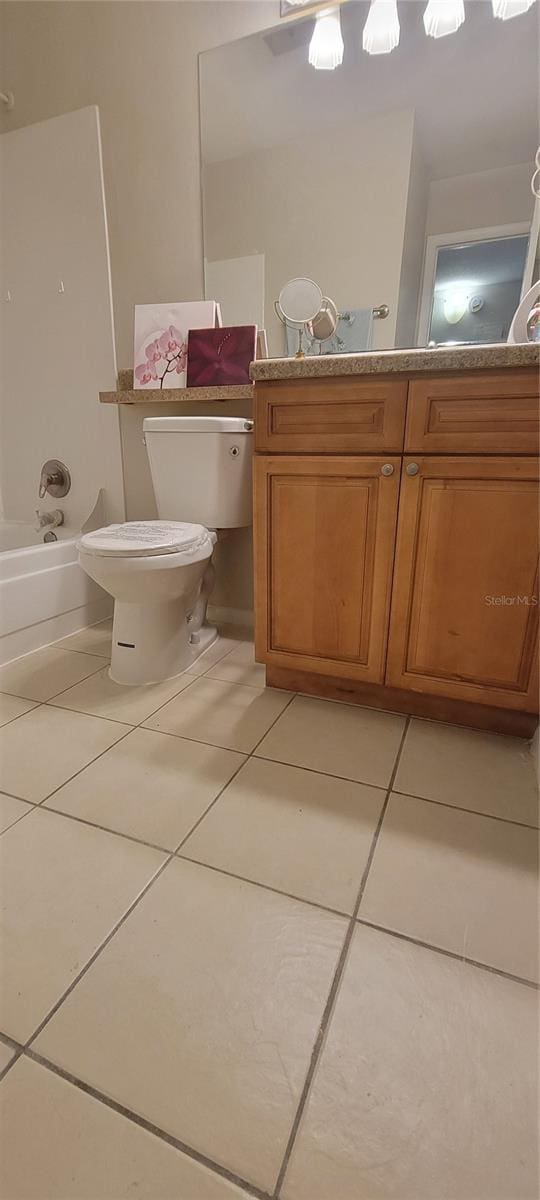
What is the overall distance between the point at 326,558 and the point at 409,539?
199 millimetres

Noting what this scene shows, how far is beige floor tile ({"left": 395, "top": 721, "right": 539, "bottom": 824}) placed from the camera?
0.95 metres

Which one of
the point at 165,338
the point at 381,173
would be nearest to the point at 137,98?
the point at 165,338

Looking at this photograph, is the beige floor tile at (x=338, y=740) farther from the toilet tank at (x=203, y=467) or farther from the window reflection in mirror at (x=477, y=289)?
the window reflection in mirror at (x=477, y=289)

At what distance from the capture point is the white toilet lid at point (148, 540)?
117 cm

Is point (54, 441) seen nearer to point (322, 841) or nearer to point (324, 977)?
point (322, 841)

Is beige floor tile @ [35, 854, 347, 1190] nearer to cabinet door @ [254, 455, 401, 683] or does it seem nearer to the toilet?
cabinet door @ [254, 455, 401, 683]

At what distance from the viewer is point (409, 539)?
3.43 ft

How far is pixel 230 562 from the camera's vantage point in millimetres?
1797

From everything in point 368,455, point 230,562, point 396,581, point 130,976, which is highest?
point 368,455

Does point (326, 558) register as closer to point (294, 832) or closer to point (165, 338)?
point (294, 832)

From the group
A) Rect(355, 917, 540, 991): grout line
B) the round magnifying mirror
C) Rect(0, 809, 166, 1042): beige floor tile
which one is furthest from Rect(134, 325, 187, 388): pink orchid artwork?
Rect(355, 917, 540, 991): grout line

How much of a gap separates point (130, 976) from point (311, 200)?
1896 mm

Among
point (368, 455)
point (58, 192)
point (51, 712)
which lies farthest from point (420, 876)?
point (58, 192)

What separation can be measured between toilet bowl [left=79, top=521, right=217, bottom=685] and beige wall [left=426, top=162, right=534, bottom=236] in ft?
3.59
